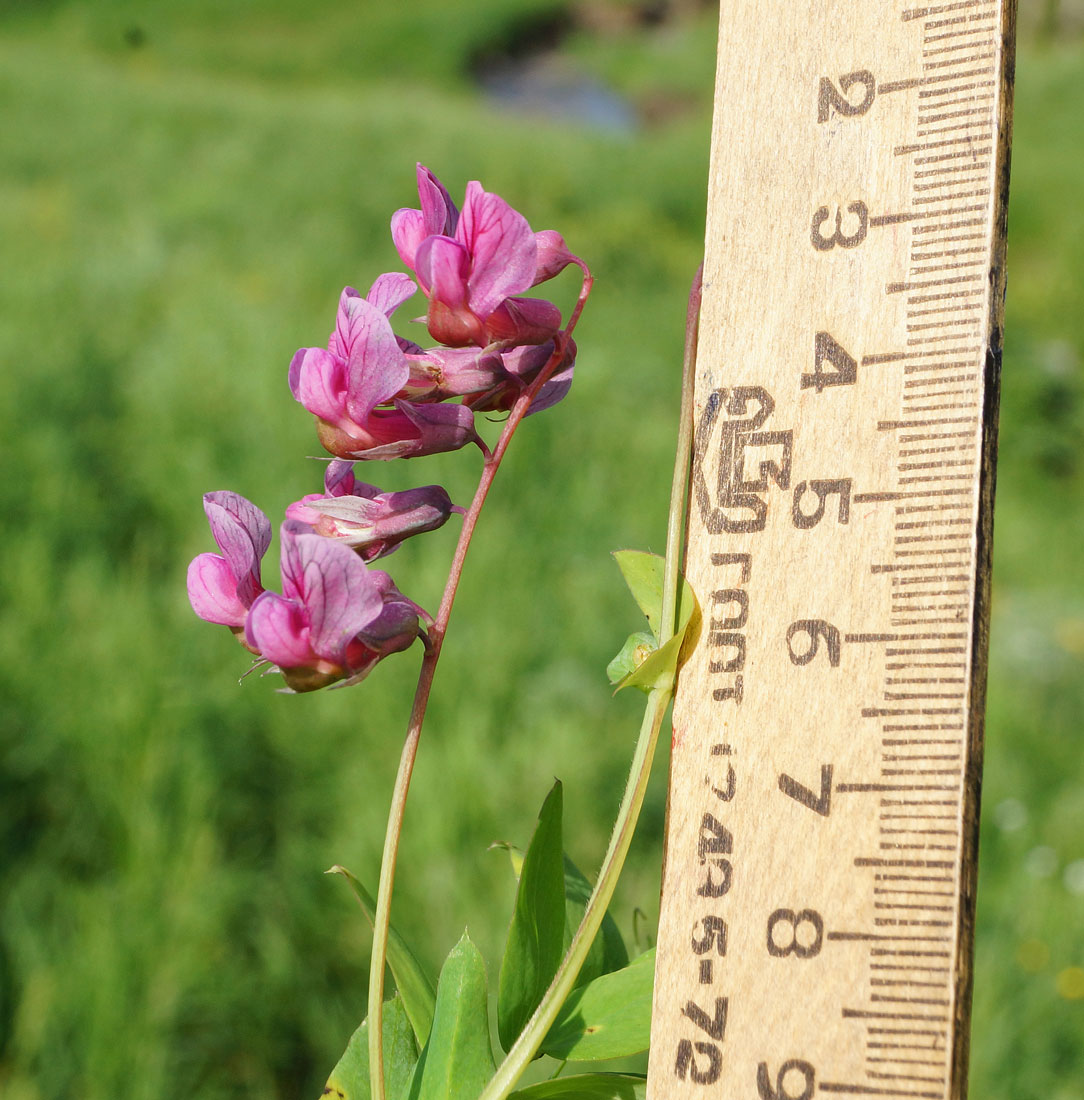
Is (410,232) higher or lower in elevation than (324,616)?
higher

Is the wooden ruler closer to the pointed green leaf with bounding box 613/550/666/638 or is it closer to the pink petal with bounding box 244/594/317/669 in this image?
the pointed green leaf with bounding box 613/550/666/638

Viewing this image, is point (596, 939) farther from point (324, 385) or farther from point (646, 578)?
point (324, 385)

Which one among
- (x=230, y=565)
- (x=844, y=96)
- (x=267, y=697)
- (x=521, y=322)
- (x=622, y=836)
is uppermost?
(x=844, y=96)

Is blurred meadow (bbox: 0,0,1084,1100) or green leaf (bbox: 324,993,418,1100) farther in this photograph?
blurred meadow (bbox: 0,0,1084,1100)

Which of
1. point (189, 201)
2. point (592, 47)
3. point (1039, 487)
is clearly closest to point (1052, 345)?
point (1039, 487)

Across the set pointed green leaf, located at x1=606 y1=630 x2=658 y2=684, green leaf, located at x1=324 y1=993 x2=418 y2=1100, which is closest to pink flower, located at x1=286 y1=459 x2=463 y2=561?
pointed green leaf, located at x1=606 y1=630 x2=658 y2=684

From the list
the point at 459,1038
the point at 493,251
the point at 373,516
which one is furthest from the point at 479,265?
the point at 459,1038
